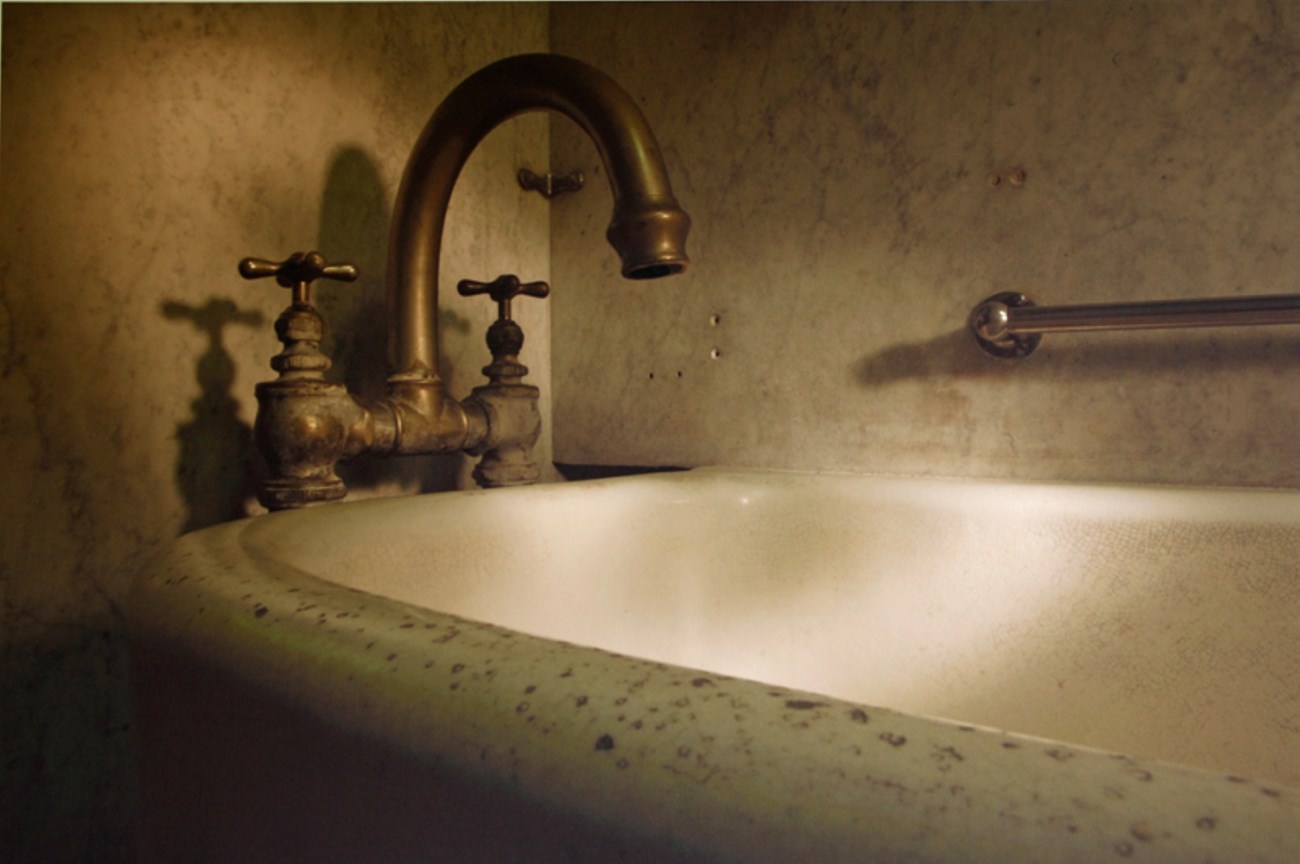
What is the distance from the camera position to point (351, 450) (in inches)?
22.2

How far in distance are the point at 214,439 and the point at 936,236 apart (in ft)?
2.16

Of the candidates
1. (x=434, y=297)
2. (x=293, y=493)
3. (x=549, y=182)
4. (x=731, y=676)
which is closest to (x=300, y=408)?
(x=293, y=493)

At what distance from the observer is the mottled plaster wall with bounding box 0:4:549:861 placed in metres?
0.48

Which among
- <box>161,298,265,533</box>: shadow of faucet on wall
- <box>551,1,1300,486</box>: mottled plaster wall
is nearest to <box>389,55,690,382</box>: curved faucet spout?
<box>161,298,265,533</box>: shadow of faucet on wall

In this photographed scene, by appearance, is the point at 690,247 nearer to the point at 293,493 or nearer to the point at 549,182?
the point at 549,182

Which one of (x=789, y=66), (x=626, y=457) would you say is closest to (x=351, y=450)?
(x=626, y=457)

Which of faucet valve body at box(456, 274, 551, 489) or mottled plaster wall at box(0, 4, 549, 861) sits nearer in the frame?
mottled plaster wall at box(0, 4, 549, 861)

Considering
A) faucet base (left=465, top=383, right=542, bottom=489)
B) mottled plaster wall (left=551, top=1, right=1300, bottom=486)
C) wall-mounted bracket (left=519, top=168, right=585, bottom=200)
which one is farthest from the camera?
wall-mounted bracket (left=519, top=168, right=585, bottom=200)

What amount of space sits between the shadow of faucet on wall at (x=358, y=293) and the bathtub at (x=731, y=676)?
20cm

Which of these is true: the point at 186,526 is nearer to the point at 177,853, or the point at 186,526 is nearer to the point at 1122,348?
the point at 177,853

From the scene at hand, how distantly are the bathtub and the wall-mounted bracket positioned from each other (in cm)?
43

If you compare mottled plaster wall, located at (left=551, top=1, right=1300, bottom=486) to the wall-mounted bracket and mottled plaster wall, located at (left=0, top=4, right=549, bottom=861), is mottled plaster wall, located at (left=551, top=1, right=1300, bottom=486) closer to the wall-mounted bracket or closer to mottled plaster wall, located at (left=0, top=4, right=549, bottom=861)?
the wall-mounted bracket

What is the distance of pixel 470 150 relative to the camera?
64 centimetres

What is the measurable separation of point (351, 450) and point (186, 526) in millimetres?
137
